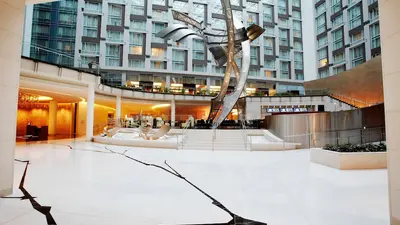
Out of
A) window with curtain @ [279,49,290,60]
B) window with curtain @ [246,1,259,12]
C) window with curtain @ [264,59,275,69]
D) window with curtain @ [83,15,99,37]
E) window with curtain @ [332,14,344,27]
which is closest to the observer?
window with curtain @ [332,14,344,27]

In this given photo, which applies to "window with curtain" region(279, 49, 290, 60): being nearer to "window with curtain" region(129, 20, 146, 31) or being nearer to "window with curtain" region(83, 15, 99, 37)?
"window with curtain" region(129, 20, 146, 31)

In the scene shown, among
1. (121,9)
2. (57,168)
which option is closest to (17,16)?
(57,168)

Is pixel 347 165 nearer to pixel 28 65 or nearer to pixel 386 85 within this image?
pixel 386 85

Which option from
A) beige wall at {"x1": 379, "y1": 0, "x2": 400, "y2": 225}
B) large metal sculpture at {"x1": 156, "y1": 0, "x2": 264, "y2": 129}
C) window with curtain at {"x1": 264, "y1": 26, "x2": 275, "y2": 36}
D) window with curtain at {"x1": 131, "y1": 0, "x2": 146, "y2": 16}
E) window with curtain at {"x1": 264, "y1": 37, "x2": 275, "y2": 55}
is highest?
window with curtain at {"x1": 131, "y1": 0, "x2": 146, "y2": 16}

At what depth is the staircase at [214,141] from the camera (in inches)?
493

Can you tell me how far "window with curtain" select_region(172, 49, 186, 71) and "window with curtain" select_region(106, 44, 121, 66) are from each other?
8138 millimetres

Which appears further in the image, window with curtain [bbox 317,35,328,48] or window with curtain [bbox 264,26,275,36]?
window with curtain [bbox 264,26,275,36]

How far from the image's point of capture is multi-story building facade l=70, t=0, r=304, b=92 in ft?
111

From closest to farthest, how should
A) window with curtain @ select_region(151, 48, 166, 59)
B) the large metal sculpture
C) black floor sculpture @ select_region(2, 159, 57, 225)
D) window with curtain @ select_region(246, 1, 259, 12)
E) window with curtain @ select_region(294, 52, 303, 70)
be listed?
black floor sculpture @ select_region(2, 159, 57, 225), the large metal sculpture, window with curtain @ select_region(151, 48, 166, 59), window with curtain @ select_region(246, 1, 259, 12), window with curtain @ select_region(294, 52, 303, 70)

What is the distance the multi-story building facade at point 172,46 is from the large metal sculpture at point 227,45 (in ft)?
37.3

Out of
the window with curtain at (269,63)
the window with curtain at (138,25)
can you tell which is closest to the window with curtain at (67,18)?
the window with curtain at (138,25)

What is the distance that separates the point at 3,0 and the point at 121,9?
3543 centimetres

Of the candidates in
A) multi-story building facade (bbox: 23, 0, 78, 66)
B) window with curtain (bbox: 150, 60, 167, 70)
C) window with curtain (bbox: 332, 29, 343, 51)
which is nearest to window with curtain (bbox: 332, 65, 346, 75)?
window with curtain (bbox: 332, 29, 343, 51)

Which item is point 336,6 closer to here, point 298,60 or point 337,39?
point 337,39
